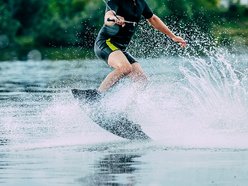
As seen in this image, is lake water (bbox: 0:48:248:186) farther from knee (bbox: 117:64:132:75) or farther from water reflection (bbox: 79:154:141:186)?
knee (bbox: 117:64:132:75)

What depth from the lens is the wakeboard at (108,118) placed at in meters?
14.6

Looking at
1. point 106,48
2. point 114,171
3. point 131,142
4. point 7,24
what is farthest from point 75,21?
point 114,171

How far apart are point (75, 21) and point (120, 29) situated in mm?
52522

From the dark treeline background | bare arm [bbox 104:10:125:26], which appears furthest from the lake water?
the dark treeline background

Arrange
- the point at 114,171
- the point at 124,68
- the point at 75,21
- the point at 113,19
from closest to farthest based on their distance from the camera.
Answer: the point at 114,171 < the point at 113,19 < the point at 124,68 < the point at 75,21

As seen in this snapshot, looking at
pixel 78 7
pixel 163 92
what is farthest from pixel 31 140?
pixel 78 7

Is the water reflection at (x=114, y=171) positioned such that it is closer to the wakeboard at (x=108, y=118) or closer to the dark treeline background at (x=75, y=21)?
the wakeboard at (x=108, y=118)

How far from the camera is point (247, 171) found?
11750 mm

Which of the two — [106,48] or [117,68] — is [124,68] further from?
[106,48]

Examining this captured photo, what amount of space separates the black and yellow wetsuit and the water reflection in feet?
7.10

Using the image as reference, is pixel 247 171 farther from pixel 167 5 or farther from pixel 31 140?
pixel 167 5

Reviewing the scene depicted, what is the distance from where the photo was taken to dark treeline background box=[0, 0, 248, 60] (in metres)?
56.1

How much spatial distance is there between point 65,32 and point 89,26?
2990 mm

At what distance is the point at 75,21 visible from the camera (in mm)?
67188
